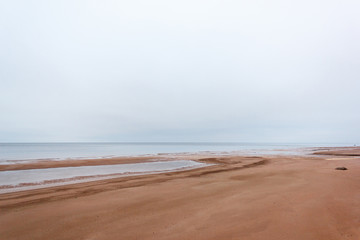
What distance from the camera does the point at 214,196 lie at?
8.48 meters

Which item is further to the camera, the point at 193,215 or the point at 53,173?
the point at 53,173

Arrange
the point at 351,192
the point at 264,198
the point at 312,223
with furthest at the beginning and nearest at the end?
the point at 351,192 < the point at 264,198 < the point at 312,223

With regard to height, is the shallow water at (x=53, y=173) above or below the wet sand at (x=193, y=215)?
below

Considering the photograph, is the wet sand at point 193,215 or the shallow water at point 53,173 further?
the shallow water at point 53,173

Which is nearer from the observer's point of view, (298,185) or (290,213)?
(290,213)

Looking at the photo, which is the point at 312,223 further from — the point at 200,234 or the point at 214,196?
the point at 214,196

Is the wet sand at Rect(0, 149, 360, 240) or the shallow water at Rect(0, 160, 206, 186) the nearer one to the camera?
the wet sand at Rect(0, 149, 360, 240)

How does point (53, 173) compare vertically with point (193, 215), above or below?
below

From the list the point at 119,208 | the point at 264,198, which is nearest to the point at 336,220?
the point at 264,198

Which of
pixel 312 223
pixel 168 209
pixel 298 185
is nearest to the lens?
pixel 312 223

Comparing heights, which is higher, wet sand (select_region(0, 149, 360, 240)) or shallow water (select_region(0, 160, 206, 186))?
wet sand (select_region(0, 149, 360, 240))

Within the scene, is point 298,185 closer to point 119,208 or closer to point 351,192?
point 351,192

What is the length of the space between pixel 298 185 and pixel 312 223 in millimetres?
5157

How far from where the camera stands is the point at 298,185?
9906mm
